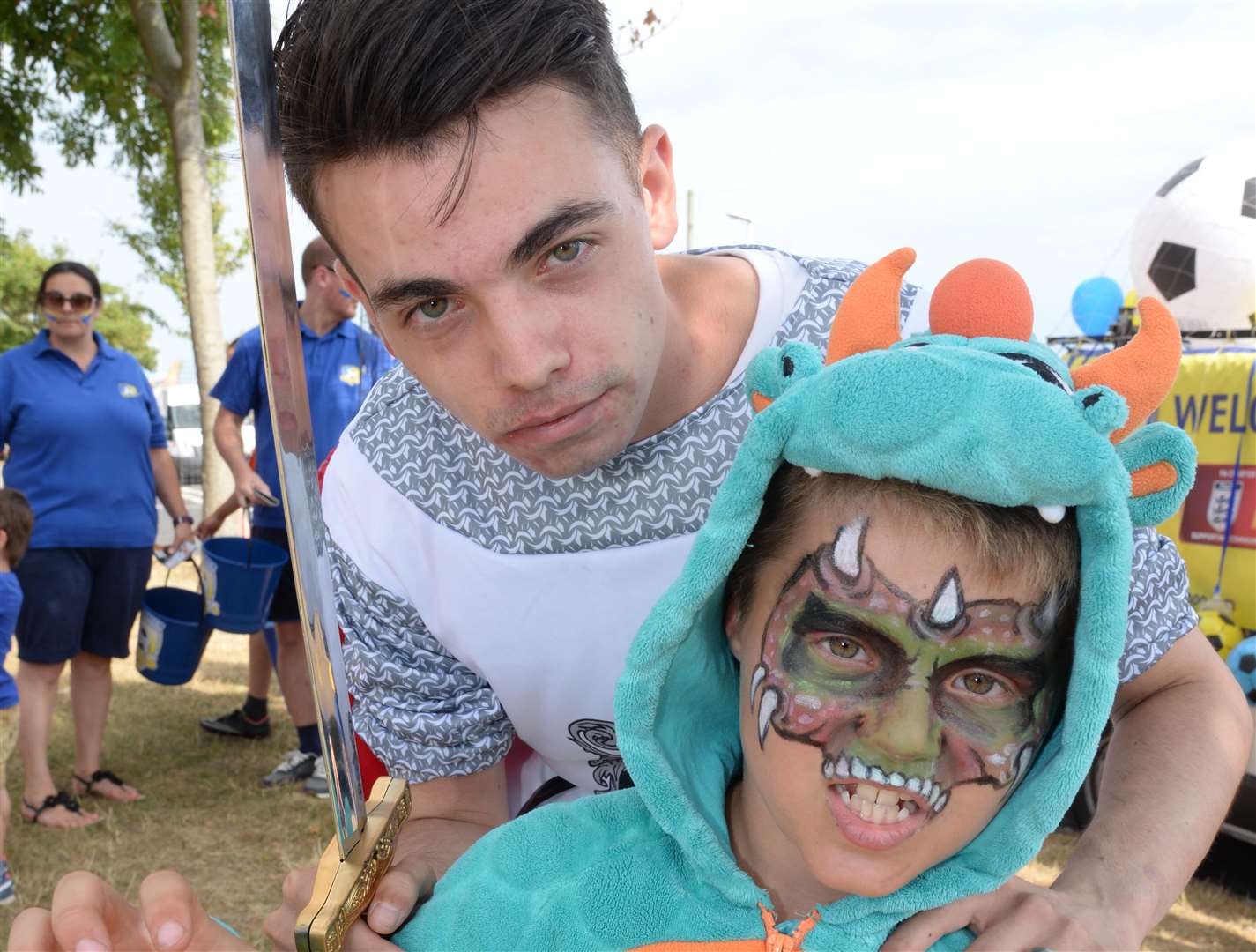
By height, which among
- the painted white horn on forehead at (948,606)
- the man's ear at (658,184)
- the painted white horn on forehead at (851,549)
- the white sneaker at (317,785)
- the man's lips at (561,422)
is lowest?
the white sneaker at (317,785)

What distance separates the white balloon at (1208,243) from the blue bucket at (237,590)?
4.36 metres

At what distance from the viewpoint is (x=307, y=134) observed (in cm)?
144

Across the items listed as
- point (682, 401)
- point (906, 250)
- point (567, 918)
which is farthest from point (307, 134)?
point (567, 918)

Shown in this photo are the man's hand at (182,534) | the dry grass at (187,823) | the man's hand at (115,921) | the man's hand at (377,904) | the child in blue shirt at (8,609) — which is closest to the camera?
the man's hand at (115,921)

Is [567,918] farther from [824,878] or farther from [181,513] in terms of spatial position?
[181,513]

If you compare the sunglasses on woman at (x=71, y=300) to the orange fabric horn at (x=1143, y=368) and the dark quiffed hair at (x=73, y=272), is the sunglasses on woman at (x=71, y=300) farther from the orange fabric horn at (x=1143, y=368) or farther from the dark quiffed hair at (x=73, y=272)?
the orange fabric horn at (x=1143, y=368)

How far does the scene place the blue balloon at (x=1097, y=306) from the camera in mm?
6457

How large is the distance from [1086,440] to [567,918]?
28.4 inches

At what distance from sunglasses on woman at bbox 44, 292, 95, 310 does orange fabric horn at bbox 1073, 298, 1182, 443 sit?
4469 mm

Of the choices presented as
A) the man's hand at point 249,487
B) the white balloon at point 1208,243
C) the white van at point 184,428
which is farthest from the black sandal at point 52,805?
the white van at point 184,428

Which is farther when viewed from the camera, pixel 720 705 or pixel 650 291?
pixel 650 291

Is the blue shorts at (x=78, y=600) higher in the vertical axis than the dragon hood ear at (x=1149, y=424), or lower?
lower

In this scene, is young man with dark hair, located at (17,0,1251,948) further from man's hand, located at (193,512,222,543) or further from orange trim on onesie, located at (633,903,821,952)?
man's hand, located at (193,512,222,543)

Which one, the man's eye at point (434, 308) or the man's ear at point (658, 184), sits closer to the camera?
the man's eye at point (434, 308)
